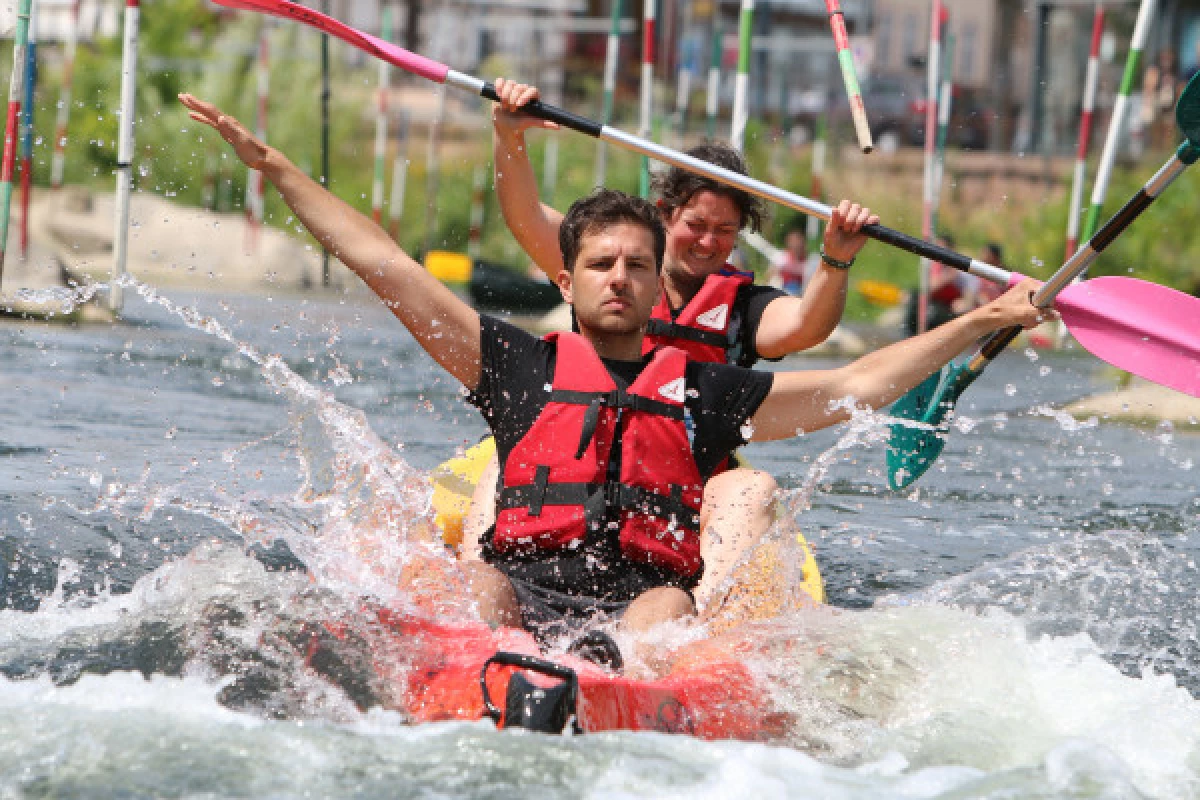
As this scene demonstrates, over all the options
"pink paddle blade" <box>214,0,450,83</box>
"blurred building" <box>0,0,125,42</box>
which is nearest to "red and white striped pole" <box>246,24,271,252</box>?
"blurred building" <box>0,0,125,42</box>

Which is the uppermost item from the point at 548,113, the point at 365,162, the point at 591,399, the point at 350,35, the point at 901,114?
the point at 901,114

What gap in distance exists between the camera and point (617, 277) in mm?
3047

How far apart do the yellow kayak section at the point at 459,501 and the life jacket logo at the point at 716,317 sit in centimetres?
54

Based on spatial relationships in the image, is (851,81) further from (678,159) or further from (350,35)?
(350,35)

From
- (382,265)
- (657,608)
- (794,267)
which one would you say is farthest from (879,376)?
(794,267)

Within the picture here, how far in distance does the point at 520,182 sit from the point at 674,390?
87 cm

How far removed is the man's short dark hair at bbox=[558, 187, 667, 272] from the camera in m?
3.12

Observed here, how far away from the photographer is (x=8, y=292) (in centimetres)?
841

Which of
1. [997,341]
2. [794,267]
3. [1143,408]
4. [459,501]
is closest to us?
[459,501]

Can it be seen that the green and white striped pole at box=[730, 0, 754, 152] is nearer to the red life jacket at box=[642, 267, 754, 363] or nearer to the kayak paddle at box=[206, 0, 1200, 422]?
the red life jacket at box=[642, 267, 754, 363]

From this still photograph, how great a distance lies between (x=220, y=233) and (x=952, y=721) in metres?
11.7

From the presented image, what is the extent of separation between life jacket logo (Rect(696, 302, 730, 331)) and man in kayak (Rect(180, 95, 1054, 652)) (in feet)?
2.28

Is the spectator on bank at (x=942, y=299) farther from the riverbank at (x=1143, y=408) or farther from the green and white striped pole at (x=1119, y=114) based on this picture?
the green and white striped pole at (x=1119, y=114)

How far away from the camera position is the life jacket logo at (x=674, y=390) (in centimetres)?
310
